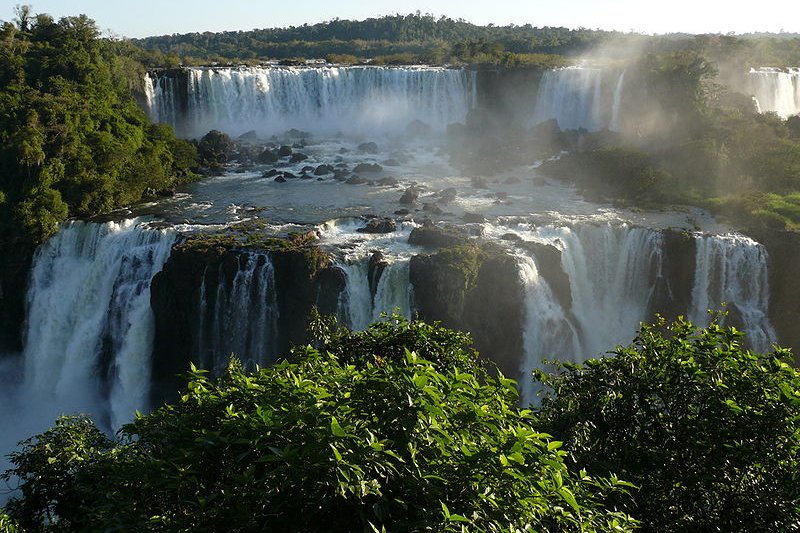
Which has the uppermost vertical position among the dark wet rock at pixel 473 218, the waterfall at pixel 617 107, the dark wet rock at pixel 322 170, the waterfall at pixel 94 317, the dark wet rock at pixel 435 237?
the waterfall at pixel 617 107

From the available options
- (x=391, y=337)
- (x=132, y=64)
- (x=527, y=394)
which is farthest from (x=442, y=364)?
(x=132, y=64)

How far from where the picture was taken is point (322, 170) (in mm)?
32188

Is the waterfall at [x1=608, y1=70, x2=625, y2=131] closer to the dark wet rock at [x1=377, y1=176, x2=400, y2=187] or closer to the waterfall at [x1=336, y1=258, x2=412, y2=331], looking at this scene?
the dark wet rock at [x1=377, y1=176, x2=400, y2=187]

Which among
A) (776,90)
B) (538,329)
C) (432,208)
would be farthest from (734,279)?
(776,90)

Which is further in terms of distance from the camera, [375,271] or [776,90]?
[776,90]

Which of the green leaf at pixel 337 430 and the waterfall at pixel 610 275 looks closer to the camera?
the green leaf at pixel 337 430

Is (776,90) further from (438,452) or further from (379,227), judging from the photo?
(438,452)

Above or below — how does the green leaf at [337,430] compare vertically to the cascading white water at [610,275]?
above

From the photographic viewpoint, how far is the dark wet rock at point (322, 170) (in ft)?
105

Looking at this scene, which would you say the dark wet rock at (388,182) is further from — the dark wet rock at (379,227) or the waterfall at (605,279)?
the waterfall at (605,279)

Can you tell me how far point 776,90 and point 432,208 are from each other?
86.5 ft

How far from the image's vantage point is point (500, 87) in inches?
1656

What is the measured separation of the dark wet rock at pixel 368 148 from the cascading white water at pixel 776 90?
22.0 metres

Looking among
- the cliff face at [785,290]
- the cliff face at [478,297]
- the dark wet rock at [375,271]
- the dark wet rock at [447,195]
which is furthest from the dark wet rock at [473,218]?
the cliff face at [785,290]
